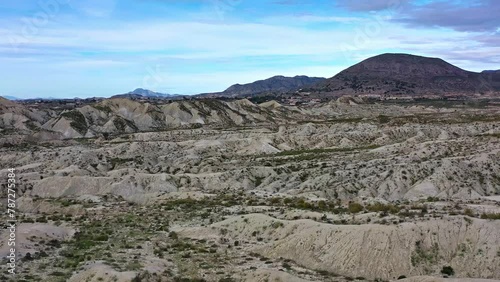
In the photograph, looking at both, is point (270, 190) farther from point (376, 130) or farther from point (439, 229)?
point (376, 130)

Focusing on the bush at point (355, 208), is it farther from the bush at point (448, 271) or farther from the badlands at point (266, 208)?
the bush at point (448, 271)

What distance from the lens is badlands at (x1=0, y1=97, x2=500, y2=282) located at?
24859 mm

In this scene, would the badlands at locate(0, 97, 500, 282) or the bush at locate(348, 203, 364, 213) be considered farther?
the bush at locate(348, 203, 364, 213)

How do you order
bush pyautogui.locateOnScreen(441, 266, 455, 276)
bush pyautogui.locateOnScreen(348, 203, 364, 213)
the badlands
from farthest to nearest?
1. bush pyautogui.locateOnScreen(348, 203, 364, 213)
2. the badlands
3. bush pyautogui.locateOnScreen(441, 266, 455, 276)

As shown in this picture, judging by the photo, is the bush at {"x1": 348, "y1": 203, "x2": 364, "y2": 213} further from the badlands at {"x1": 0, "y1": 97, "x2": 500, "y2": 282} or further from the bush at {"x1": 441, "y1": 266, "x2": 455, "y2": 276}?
the bush at {"x1": 441, "y1": 266, "x2": 455, "y2": 276}

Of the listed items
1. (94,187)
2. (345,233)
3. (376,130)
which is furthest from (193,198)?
(376,130)

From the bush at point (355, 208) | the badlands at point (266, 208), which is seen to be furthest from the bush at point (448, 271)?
the bush at point (355, 208)

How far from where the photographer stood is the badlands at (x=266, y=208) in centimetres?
2486

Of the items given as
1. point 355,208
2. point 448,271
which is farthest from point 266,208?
point 448,271

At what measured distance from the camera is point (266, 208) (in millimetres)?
37094

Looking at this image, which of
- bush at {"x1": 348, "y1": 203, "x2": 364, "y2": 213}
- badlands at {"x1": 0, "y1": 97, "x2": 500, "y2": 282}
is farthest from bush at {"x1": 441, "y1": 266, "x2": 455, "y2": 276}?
bush at {"x1": 348, "y1": 203, "x2": 364, "y2": 213}

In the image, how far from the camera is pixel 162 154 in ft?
259

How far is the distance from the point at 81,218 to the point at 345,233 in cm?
2228

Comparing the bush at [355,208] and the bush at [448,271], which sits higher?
the bush at [355,208]
